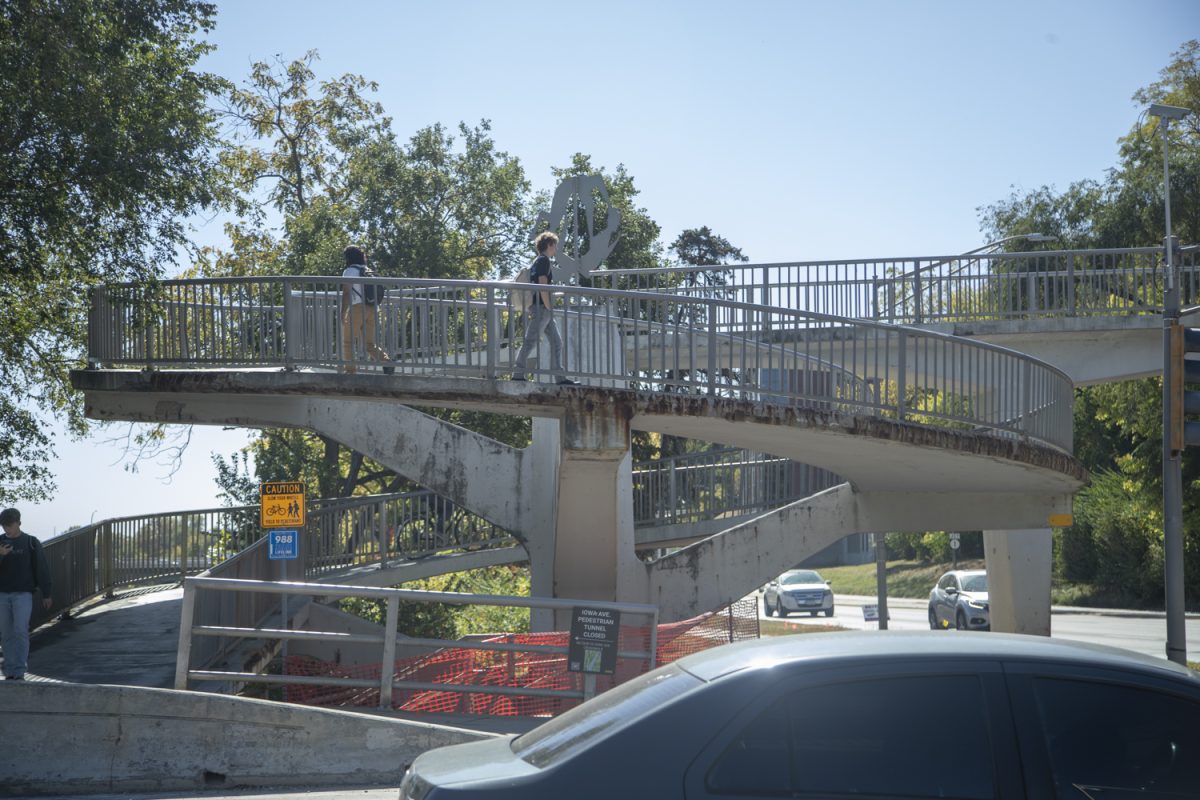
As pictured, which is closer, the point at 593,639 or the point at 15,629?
the point at 593,639

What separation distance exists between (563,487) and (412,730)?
18.4ft

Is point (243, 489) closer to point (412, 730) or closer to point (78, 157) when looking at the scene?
point (78, 157)

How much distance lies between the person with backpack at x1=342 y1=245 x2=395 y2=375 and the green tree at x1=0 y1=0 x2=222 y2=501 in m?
3.14

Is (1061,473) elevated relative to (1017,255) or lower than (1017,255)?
lower

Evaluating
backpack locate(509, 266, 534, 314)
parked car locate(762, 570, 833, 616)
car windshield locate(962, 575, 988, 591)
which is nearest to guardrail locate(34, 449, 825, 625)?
backpack locate(509, 266, 534, 314)

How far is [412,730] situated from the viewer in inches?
359

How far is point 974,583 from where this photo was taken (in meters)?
29.9

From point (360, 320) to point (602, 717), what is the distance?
9.83m

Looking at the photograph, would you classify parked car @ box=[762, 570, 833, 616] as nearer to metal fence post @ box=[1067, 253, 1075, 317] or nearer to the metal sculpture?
metal fence post @ box=[1067, 253, 1075, 317]

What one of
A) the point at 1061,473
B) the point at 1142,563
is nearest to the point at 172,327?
the point at 1061,473

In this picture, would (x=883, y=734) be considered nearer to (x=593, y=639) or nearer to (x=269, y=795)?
(x=593, y=639)

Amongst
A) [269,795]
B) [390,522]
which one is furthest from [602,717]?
[390,522]

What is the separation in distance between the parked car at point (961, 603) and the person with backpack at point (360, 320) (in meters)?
18.6

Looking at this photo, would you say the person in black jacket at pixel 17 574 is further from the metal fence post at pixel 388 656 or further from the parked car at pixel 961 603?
the parked car at pixel 961 603
